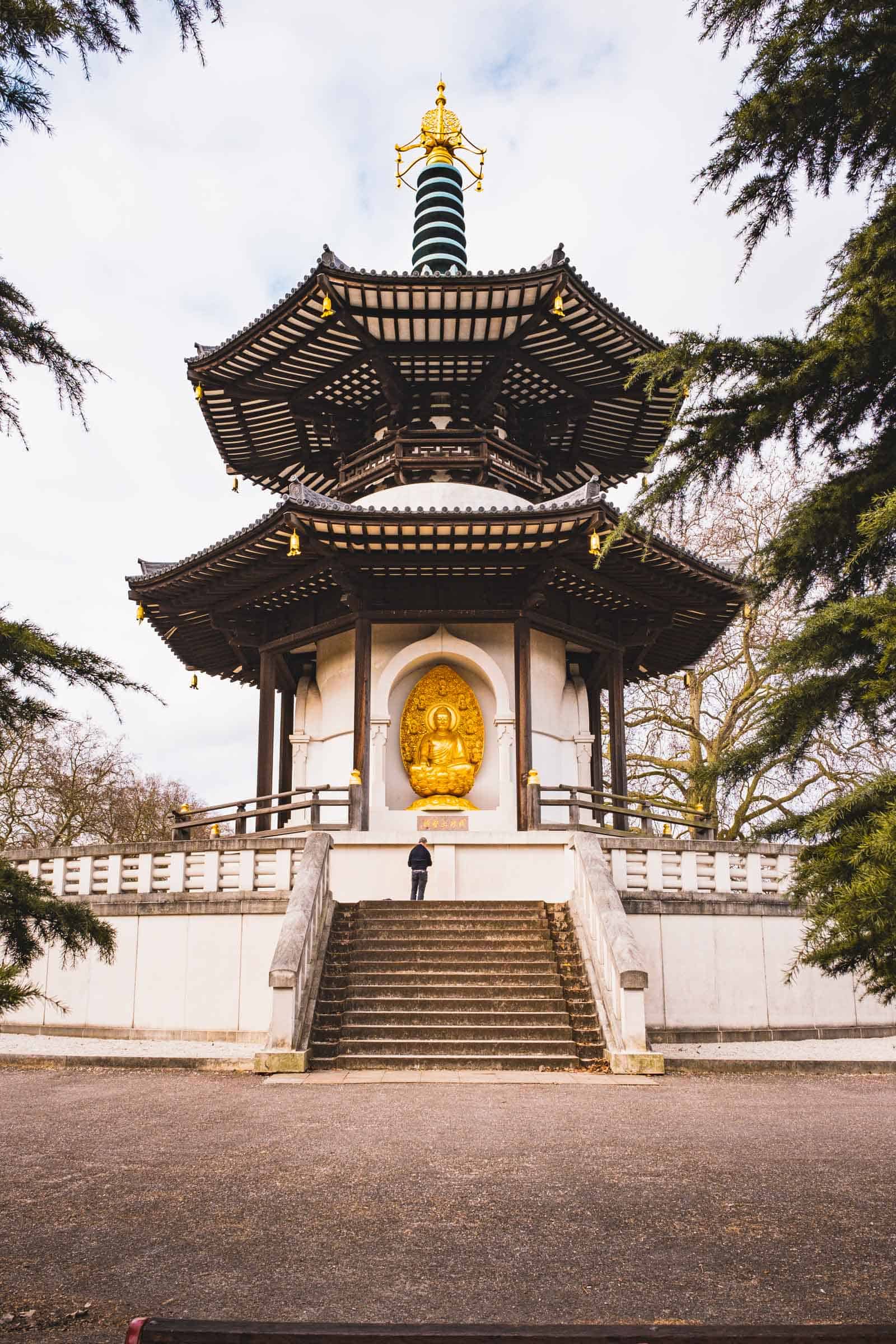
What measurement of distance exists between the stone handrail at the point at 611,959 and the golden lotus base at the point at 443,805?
3112mm

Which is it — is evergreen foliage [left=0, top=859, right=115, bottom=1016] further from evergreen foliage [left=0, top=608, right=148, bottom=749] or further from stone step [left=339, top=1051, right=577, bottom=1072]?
stone step [left=339, top=1051, right=577, bottom=1072]

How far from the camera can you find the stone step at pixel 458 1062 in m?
11.0

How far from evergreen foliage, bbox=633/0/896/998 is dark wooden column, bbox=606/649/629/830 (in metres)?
15.1

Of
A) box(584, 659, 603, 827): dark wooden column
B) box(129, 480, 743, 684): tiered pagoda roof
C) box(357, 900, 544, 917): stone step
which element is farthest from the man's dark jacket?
box(584, 659, 603, 827): dark wooden column

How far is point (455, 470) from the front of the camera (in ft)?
63.2

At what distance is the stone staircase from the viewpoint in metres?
11.3

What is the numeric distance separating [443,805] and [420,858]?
293 cm

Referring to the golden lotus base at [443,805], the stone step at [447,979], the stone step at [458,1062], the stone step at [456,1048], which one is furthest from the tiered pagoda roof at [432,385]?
the stone step at [458,1062]

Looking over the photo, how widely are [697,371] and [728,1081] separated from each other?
Result: 8483mm

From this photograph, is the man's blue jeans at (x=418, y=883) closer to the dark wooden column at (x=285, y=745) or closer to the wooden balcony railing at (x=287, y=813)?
the wooden balcony railing at (x=287, y=813)

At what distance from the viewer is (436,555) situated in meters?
16.8

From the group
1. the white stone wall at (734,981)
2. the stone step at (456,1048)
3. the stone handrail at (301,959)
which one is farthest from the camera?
the white stone wall at (734,981)

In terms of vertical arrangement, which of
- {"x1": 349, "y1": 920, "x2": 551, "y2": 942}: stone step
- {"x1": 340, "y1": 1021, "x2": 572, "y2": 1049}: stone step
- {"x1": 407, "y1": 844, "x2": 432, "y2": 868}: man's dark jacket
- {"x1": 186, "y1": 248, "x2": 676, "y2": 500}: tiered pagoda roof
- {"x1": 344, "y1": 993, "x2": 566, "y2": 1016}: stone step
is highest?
{"x1": 186, "y1": 248, "x2": 676, "y2": 500}: tiered pagoda roof

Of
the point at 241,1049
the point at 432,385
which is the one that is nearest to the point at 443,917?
the point at 241,1049
